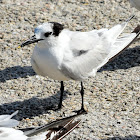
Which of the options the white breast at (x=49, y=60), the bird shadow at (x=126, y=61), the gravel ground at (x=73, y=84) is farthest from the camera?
the bird shadow at (x=126, y=61)

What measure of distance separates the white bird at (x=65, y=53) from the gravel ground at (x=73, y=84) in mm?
270

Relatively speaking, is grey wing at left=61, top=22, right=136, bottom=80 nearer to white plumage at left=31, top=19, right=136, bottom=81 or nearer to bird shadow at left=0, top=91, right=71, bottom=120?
white plumage at left=31, top=19, right=136, bottom=81

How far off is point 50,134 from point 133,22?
3.69 m

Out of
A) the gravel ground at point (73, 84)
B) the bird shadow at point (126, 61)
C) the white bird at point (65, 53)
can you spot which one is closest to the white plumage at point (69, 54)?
the white bird at point (65, 53)

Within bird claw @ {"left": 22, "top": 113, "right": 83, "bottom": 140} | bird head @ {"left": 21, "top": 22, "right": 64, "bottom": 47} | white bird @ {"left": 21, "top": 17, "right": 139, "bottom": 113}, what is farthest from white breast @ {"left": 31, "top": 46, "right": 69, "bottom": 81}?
bird claw @ {"left": 22, "top": 113, "right": 83, "bottom": 140}

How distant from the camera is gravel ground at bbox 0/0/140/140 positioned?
4.71 metres

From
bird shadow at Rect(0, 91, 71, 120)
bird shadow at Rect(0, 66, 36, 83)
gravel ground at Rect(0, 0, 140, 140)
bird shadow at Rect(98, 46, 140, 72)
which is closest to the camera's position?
gravel ground at Rect(0, 0, 140, 140)

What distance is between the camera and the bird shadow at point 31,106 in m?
4.90

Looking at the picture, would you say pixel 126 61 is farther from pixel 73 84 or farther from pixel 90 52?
pixel 90 52

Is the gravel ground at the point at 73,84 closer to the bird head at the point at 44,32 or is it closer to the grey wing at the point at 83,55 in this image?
the grey wing at the point at 83,55

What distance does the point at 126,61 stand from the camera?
237 inches

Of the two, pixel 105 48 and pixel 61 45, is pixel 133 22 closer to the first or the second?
pixel 105 48

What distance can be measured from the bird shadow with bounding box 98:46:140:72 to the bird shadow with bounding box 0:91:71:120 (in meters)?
0.96

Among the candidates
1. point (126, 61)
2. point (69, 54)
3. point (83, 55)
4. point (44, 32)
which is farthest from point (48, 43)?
point (126, 61)
